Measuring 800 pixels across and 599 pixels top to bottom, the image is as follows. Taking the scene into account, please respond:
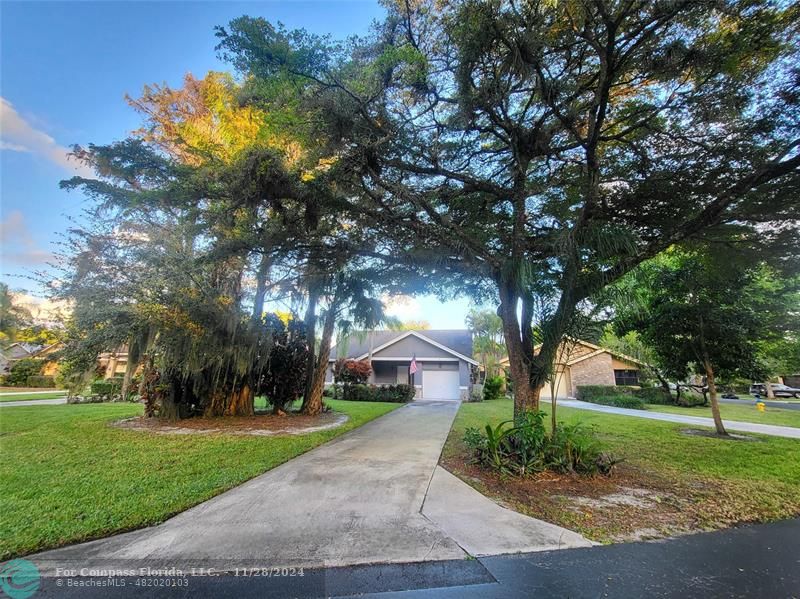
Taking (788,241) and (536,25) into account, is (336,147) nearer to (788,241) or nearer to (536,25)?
(536,25)

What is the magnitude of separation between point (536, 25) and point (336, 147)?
3.41 meters

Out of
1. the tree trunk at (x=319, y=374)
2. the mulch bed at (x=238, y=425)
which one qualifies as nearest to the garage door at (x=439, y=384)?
the tree trunk at (x=319, y=374)

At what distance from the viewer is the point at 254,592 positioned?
2.33m

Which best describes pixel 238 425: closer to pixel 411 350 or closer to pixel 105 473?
pixel 105 473

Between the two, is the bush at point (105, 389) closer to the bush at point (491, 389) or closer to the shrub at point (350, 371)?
the shrub at point (350, 371)

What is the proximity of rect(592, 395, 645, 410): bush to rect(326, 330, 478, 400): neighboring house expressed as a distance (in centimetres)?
711

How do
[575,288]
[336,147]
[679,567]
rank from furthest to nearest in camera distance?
1. [336,147]
2. [575,288]
3. [679,567]

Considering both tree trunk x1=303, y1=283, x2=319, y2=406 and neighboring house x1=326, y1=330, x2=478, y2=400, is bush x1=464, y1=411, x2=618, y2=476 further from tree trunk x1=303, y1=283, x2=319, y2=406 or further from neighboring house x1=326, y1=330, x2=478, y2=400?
neighboring house x1=326, y1=330, x2=478, y2=400

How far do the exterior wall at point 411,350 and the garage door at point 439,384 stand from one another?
1.12 m

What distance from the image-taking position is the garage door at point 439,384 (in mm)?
22172

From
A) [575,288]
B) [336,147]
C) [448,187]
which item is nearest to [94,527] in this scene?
[336,147]

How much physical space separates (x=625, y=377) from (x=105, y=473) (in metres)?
28.2

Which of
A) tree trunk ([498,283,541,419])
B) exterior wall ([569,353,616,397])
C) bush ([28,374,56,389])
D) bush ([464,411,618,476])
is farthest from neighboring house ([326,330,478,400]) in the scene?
bush ([28,374,56,389])

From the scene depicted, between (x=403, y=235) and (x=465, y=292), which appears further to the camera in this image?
(x=465, y=292)
